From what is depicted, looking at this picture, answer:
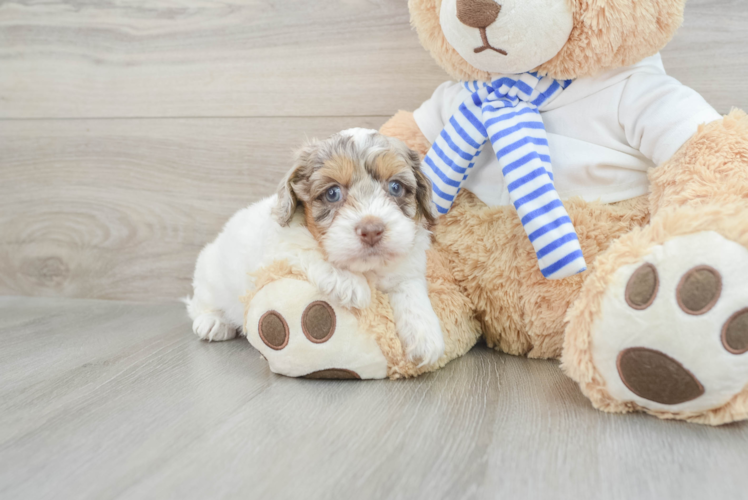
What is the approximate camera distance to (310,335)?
1401 mm

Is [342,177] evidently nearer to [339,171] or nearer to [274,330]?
[339,171]

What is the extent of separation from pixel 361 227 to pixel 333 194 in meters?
0.17

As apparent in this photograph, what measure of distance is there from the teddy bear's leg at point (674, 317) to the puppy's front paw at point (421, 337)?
33 centimetres

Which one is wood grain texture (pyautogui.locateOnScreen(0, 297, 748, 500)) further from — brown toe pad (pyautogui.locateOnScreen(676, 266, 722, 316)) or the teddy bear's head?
the teddy bear's head

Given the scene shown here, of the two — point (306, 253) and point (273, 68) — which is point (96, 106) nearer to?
point (273, 68)

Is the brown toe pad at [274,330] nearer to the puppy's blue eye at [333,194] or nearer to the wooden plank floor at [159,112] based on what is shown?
the puppy's blue eye at [333,194]

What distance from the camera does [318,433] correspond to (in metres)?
1.16

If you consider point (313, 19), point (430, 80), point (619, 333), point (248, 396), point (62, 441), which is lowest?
point (248, 396)

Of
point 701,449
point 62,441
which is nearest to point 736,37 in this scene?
point 701,449

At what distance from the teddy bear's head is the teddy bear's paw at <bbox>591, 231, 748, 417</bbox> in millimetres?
594

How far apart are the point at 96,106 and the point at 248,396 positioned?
5.99ft

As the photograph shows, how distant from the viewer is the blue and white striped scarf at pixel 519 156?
4.60 feet

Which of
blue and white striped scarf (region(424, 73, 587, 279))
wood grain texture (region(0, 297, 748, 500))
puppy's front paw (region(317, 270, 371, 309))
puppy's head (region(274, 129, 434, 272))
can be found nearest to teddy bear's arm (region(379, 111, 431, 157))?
blue and white striped scarf (region(424, 73, 587, 279))

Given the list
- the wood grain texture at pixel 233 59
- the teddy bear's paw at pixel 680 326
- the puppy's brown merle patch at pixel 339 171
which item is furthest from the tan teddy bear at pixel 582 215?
the wood grain texture at pixel 233 59
